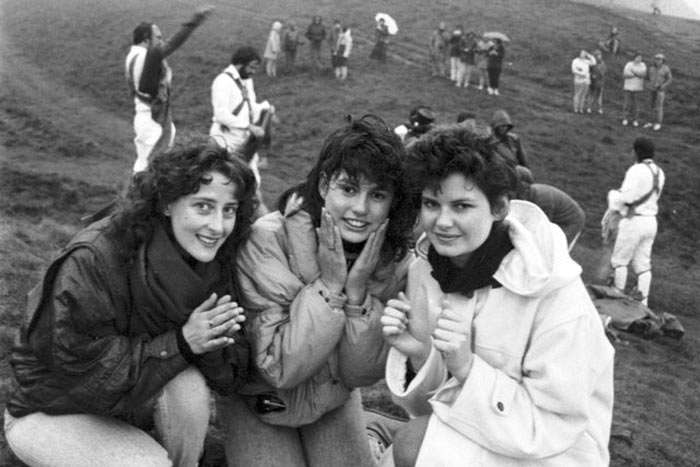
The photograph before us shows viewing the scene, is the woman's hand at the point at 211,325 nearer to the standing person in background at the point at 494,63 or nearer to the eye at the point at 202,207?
the eye at the point at 202,207

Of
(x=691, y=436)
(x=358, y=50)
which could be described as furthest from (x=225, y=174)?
(x=358, y=50)

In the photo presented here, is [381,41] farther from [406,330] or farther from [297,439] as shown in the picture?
[406,330]

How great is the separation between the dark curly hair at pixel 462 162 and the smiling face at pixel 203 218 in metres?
0.77

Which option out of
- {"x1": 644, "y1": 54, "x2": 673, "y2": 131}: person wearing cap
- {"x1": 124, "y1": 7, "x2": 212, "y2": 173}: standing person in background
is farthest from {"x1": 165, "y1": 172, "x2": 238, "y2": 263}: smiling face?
{"x1": 644, "y1": 54, "x2": 673, "y2": 131}: person wearing cap

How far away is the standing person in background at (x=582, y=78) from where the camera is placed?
829 inches

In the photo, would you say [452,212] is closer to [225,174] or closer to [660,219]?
[225,174]

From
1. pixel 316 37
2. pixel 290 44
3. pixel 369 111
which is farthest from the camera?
pixel 316 37

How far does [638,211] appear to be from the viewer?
352 inches

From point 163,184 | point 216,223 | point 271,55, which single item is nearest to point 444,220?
point 216,223

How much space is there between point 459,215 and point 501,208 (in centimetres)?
16

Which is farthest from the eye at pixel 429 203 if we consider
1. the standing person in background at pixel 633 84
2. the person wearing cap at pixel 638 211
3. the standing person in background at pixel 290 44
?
the standing person in background at pixel 290 44

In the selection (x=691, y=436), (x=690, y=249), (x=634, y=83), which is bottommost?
(x=690, y=249)

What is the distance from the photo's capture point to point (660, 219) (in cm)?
1551

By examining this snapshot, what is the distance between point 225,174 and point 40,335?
2.97 ft
